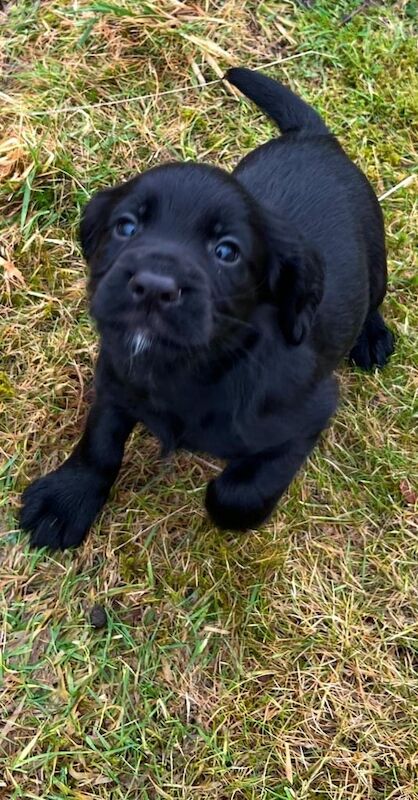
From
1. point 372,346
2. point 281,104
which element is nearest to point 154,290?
point 281,104

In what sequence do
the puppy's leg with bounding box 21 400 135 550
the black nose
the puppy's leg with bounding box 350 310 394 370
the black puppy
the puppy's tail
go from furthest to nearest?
1. the puppy's leg with bounding box 350 310 394 370
2. the puppy's tail
3. the puppy's leg with bounding box 21 400 135 550
4. the black puppy
5. the black nose

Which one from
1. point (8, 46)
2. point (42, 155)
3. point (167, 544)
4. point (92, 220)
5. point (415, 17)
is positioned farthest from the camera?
point (415, 17)

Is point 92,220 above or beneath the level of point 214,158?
above

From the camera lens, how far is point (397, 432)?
275 centimetres

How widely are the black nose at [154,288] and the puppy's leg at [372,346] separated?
4.19ft

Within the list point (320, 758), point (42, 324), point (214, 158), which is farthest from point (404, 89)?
point (320, 758)

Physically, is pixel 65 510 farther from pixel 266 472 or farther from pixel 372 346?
pixel 372 346

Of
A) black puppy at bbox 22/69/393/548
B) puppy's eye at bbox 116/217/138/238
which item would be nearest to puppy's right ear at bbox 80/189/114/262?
black puppy at bbox 22/69/393/548

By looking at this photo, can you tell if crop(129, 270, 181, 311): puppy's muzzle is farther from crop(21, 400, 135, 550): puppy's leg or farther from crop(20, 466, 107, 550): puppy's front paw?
crop(20, 466, 107, 550): puppy's front paw

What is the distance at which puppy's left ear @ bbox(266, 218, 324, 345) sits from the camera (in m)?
1.88

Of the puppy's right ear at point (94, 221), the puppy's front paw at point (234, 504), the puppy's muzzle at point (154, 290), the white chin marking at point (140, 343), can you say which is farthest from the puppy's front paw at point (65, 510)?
the puppy's muzzle at point (154, 290)

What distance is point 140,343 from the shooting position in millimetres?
1661

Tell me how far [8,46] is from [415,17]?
4.99ft

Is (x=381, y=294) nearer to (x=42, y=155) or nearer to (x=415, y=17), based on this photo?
(x=42, y=155)
